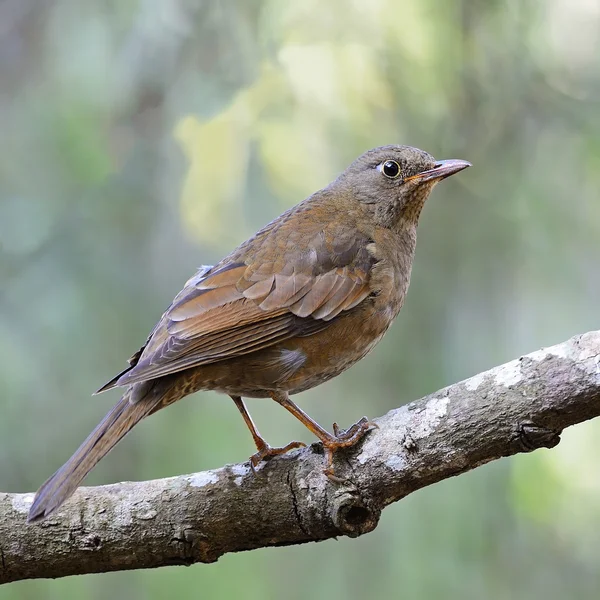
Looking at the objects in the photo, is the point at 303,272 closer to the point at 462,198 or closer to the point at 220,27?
the point at 462,198

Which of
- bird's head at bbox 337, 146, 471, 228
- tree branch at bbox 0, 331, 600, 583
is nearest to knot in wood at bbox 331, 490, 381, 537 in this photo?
tree branch at bbox 0, 331, 600, 583

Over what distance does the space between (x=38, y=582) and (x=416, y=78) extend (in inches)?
153

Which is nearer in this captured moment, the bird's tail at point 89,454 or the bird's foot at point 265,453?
the bird's tail at point 89,454

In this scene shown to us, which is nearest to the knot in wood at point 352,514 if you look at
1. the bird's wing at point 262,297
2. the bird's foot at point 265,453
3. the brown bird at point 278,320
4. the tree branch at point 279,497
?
the tree branch at point 279,497

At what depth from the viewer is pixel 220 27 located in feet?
17.8

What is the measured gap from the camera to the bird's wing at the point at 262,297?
3430mm

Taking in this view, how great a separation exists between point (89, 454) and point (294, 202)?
96.7 inches

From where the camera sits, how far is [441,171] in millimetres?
4137

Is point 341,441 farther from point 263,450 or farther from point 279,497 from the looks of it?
point 263,450

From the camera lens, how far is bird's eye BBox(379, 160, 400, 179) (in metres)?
4.28

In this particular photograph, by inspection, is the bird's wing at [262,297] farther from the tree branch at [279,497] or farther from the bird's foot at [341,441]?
the bird's foot at [341,441]

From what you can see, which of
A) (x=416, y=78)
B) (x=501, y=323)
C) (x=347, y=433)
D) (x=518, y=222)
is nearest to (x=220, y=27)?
(x=416, y=78)

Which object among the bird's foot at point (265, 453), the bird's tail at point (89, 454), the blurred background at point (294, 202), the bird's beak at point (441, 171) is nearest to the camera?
the bird's tail at point (89, 454)

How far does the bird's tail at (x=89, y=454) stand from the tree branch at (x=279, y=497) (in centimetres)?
21
